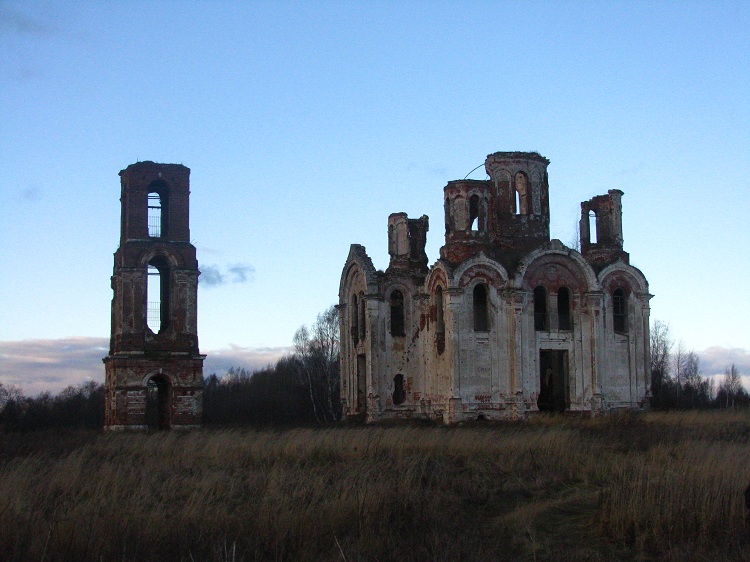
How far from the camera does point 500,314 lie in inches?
1090

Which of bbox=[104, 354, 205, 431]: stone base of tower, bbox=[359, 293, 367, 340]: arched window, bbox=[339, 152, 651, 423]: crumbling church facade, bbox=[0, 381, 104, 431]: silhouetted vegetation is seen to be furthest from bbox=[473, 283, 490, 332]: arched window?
bbox=[0, 381, 104, 431]: silhouetted vegetation

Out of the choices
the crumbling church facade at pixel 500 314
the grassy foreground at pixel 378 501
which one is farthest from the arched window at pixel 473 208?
the grassy foreground at pixel 378 501

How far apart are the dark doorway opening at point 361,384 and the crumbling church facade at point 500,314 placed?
40 mm

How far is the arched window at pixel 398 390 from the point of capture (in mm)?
30422

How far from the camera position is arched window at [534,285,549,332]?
28769 mm

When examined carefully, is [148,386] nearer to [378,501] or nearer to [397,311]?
[397,311]

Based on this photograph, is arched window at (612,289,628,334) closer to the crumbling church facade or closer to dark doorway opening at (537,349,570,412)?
the crumbling church facade

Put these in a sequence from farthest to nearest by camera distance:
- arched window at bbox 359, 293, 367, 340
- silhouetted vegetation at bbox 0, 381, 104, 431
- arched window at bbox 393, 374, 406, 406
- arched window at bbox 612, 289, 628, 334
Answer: silhouetted vegetation at bbox 0, 381, 104, 431 → arched window at bbox 359, 293, 367, 340 → arched window at bbox 393, 374, 406, 406 → arched window at bbox 612, 289, 628, 334

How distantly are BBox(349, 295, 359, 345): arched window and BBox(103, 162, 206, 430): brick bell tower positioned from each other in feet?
20.5

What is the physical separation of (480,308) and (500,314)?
888mm

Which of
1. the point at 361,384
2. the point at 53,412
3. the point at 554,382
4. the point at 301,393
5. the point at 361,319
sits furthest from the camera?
the point at 301,393

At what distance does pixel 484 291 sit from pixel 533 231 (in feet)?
12.3

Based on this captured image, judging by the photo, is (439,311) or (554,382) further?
(554,382)

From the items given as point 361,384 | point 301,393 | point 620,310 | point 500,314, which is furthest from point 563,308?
point 301,393
